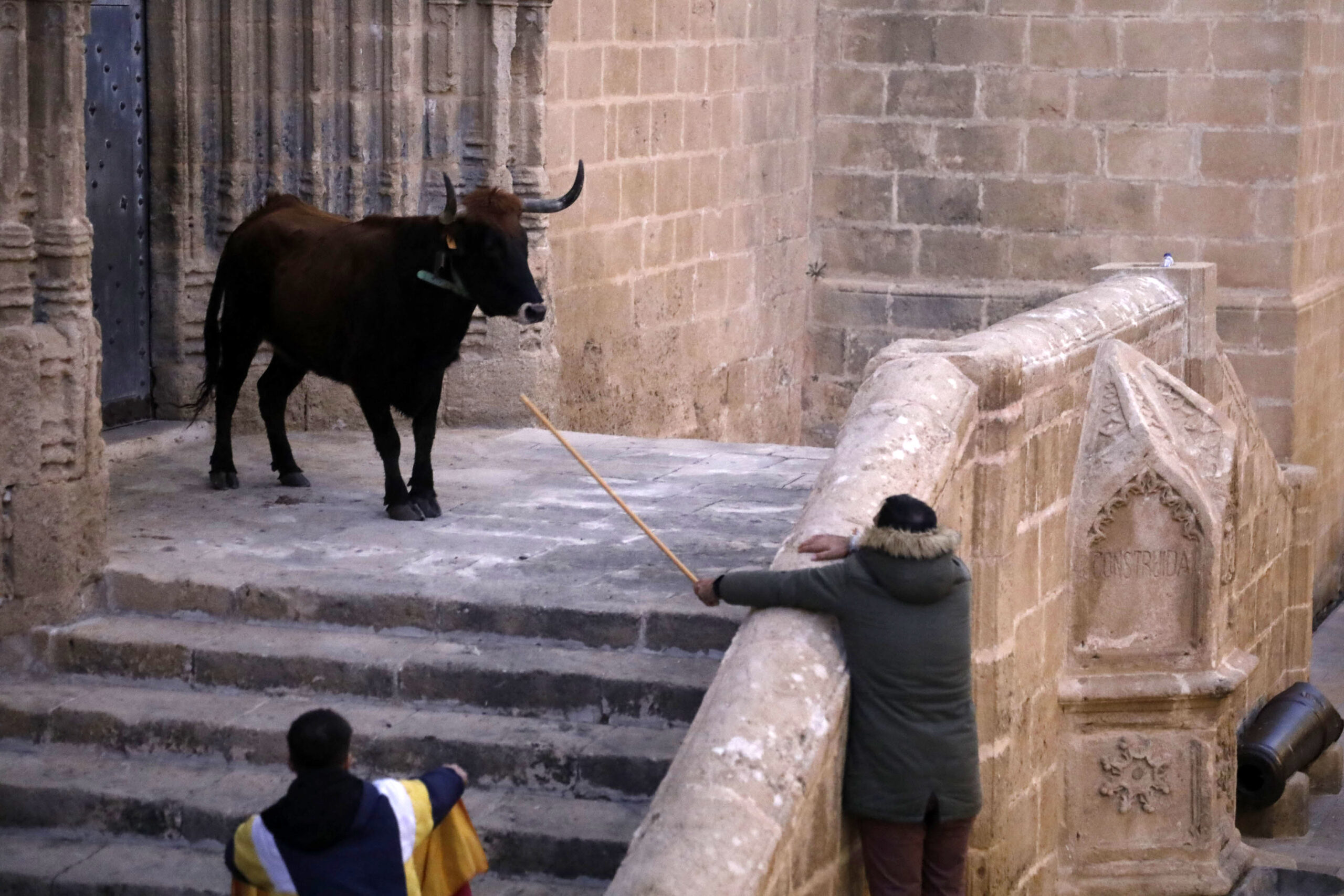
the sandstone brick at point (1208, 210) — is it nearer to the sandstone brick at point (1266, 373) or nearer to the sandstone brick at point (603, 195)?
the sandstone brick at point (1266, 373)

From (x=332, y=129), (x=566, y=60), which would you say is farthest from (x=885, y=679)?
(x=566, y=60)

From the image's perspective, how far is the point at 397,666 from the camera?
20.8 ft

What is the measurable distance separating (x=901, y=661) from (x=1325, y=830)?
588cm

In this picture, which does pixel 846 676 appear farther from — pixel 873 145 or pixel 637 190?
pixel 873 145

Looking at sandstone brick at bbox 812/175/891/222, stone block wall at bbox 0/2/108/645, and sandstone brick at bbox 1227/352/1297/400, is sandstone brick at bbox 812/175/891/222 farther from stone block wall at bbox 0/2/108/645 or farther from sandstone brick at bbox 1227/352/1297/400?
stone block wall at bbox 0/2/108/645

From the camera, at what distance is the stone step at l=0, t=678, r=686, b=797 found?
19.5 feet

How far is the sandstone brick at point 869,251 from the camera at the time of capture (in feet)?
46.3

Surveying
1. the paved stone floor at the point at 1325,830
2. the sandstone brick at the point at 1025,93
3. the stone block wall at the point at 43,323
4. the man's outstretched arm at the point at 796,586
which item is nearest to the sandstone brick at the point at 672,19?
the sandstone brick at the point at 1025,93

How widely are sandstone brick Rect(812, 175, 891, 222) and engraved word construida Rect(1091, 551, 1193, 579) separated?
6.56 meters

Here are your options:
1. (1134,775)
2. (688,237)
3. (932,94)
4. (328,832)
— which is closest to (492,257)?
(1134,775)

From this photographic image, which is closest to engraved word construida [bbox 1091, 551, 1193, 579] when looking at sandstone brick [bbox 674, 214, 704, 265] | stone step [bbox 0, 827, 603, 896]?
stone step [bbox 0, 827, 603, 896]

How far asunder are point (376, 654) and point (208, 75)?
3981mm

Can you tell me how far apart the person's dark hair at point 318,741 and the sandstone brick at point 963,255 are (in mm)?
10213

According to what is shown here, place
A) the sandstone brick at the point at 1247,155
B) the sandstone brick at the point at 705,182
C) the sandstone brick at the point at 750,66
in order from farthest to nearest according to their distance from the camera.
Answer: the sandstone brick at the point at 1247,155 → the sandstone brick at the point at 750,66 → the sandstone brick at the point at 705,182
